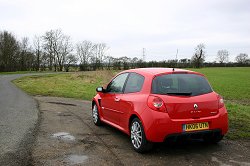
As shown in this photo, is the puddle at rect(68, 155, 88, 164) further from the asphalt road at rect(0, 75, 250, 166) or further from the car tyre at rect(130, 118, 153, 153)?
the car tyre at rect(130, 118, 153, 153)

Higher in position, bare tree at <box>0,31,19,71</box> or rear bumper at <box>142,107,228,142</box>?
bare tree at <box>0,31,19,71</box>

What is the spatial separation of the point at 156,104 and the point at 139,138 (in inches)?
32.6

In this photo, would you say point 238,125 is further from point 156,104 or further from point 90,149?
point 90,149

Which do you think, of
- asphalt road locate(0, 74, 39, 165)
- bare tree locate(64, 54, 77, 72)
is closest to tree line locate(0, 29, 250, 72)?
bare tree locate(64, 54, 77, 72)

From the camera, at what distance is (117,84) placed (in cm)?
751

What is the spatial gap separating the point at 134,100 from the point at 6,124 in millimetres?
4577

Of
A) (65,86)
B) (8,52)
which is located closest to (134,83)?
(65,86)

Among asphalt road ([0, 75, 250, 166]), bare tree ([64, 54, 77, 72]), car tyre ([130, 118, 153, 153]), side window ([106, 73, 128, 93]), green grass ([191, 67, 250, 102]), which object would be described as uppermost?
bare tree ([64, 54, 77, 72])

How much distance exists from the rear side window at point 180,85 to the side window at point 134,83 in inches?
17.8

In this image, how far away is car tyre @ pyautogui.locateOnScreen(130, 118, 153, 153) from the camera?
570cm

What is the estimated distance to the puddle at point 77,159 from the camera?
17.5ft

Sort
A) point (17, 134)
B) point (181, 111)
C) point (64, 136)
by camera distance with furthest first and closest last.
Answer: point (17, 134) < point (64, 136) < point (181, 111)

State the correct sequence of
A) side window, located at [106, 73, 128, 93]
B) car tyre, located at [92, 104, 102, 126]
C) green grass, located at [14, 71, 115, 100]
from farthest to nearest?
green grass, located at [14, 71, 115, 100] < car tyre, located at [92, 104, 102, 126] < side window, located at [106, 73, 128, 93]

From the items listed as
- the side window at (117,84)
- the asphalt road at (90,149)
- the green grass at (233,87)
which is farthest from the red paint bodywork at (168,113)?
the green grass at (233,87)
